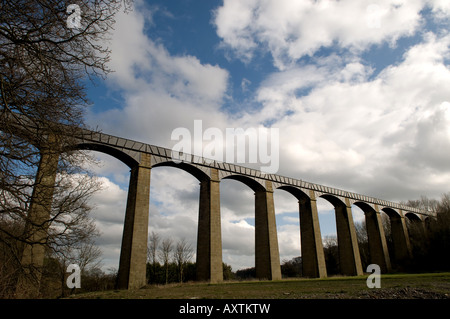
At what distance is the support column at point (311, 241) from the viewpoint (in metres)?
29.7

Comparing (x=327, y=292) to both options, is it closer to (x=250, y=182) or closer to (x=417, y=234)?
(x=250, y=182)

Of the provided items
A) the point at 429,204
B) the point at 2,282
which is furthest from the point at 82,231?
the point at 429,204

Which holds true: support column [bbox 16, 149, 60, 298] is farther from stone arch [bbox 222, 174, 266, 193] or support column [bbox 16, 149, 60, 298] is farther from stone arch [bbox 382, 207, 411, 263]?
stone arch [bbox 382, 207, 411, 263]

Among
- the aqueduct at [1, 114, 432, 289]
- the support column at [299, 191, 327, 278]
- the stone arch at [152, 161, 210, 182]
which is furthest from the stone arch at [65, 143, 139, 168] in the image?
the support column at [299, 191, 327, 278]

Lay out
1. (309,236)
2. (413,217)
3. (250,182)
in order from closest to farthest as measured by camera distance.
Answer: (250,182) < (309,236) < (413,217)

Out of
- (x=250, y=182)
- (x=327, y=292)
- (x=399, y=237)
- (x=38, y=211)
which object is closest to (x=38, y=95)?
(x=38, y=211)

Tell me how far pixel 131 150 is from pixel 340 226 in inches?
1053

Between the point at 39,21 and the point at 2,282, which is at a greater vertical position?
the point at 39,21

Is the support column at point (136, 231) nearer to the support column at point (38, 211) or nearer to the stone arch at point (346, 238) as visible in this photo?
the support column at point (38, 211)

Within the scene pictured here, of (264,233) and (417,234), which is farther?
(417,234)

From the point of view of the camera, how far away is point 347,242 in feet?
112

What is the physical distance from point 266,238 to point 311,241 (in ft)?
22.0

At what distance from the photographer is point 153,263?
35438 mm

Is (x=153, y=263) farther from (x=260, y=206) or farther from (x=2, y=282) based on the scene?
(x=2, y=282)
